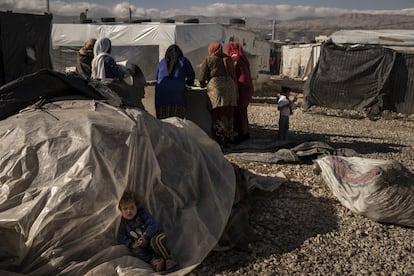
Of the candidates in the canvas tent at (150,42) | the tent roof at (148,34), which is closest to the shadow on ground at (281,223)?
the canvas tent at (150,42)

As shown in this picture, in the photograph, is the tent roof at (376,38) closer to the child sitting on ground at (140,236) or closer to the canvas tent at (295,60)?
the canvas tent at (295,60)

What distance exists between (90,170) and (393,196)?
2.58m

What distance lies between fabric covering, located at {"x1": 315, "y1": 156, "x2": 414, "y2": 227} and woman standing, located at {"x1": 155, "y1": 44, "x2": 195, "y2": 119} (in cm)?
269

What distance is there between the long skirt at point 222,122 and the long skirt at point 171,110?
0.48 m

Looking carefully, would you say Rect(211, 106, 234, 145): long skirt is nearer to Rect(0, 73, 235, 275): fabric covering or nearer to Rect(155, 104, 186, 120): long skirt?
Rect(155, 104, 186, 120): long skirt

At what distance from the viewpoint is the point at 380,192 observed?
159 inches

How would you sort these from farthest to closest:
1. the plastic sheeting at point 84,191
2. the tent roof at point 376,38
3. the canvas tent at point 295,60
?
the canvas tent at point 295,60
the tent roof at point 376,38
the plastic sheeting at point 84,191

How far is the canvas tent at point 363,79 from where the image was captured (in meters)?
11.0

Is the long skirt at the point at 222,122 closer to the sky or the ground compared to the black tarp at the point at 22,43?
closer to the ground

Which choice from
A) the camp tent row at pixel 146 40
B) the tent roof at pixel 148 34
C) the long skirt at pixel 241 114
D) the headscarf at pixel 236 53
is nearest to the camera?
the headscarf at pixel 236 53

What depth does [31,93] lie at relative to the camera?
3.84 m

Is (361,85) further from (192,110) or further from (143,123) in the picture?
(143,123)

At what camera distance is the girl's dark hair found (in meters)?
3.11

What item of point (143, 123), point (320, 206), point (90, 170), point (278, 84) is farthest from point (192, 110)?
point (278, 84)
